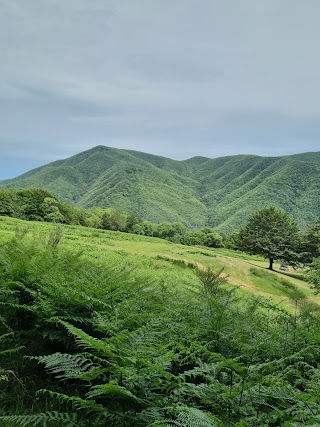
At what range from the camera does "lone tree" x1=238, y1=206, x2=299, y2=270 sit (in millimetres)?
63031

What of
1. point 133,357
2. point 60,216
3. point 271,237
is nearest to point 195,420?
point 133,357

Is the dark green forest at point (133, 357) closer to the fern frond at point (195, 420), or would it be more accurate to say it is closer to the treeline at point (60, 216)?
the fern frond at point (195, 420)

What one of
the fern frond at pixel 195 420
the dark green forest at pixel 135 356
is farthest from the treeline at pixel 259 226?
the fern frond at pixel 195 420

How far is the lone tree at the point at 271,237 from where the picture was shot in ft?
207

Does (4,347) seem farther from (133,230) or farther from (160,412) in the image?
(133,230)

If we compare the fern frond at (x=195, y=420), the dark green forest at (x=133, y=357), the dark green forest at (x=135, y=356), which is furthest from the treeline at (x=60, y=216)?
the fern frond at (x=195, y=420)

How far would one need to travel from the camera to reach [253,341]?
5145 millimetres

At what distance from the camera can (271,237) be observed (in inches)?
2537

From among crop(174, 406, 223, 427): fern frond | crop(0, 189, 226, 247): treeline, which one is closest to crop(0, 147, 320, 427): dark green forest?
crop(174, 406, 223, 427): fern frond

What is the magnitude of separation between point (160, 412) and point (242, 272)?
142 feet

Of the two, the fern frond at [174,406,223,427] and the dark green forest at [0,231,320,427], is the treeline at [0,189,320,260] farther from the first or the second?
the fern frond at [174,406,223,427]

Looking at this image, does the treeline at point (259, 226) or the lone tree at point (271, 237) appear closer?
the lone tree at point (271, 237)

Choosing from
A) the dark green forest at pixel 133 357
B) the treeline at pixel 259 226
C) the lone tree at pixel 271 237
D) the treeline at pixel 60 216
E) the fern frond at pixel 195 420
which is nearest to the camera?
the fern frond at pixel 195 420

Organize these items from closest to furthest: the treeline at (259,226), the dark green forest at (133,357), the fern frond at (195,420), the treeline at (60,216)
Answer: the fern frond at (195,420)
the dark green forest at (133,357)
the treeline at (259,226)
the treeline at (60,216)
